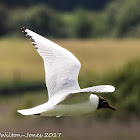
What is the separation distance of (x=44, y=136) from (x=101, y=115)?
9.64 feet

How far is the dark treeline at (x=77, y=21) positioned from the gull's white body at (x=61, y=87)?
80.7 feet

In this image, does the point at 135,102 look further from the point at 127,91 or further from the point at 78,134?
the point at 78,134

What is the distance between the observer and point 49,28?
119 ft

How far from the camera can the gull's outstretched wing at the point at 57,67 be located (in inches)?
254

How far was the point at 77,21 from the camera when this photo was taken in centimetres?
4078

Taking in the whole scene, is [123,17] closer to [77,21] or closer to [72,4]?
[77,21]

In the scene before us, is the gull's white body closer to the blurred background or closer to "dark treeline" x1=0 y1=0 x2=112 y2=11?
the blurred background

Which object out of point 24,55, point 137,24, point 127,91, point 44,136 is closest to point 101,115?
point 127,91

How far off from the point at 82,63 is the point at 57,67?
13782mm

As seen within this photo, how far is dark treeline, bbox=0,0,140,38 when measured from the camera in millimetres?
35219

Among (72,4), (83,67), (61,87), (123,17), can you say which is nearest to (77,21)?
(123,17)

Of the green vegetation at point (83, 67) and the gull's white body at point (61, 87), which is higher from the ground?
the green vegetation at point (83, 67)

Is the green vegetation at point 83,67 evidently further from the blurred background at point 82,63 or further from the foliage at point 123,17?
the foliage at point 123,17

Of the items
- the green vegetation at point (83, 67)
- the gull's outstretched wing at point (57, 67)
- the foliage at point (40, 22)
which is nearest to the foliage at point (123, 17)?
the foliage at point (40, 22)
